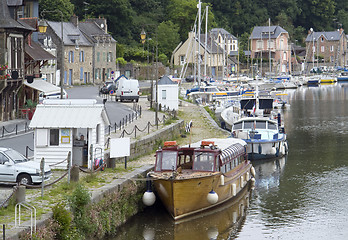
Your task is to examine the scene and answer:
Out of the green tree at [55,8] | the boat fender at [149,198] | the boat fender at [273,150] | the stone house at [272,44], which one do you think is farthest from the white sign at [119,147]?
the stone house at [272,44]

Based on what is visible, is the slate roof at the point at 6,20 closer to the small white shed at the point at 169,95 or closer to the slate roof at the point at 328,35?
the small white shed at the point at 169,95

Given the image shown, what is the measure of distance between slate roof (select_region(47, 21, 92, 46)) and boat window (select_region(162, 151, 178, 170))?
5217 cm

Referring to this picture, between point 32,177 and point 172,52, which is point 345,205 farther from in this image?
point 172,52

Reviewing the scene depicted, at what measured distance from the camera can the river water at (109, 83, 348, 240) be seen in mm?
22828

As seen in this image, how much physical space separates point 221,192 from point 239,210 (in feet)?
5.42

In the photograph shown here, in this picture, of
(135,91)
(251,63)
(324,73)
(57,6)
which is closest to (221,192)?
(135,91)

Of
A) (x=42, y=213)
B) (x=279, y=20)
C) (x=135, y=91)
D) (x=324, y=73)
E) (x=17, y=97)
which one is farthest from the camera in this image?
(x=279, y=20)

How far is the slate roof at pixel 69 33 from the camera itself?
247 feet

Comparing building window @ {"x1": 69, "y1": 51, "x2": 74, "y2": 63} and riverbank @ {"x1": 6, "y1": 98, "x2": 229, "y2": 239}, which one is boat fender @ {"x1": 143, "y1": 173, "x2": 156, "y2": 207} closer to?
riverbank @ {"x1": 6, "y1": 98, "x2": 229, "y2": 239}

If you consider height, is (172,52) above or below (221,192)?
above

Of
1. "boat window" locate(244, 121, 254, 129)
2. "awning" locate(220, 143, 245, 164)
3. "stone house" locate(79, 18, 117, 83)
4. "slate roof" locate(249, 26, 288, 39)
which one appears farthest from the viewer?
"slate roof" locate(249, 26, 288, 39)

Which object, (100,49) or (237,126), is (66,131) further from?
(100,49)

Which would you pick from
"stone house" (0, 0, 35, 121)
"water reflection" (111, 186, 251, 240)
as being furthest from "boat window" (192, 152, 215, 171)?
"stone house" (0, 0, 35, 121)

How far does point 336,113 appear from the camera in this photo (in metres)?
68.7
